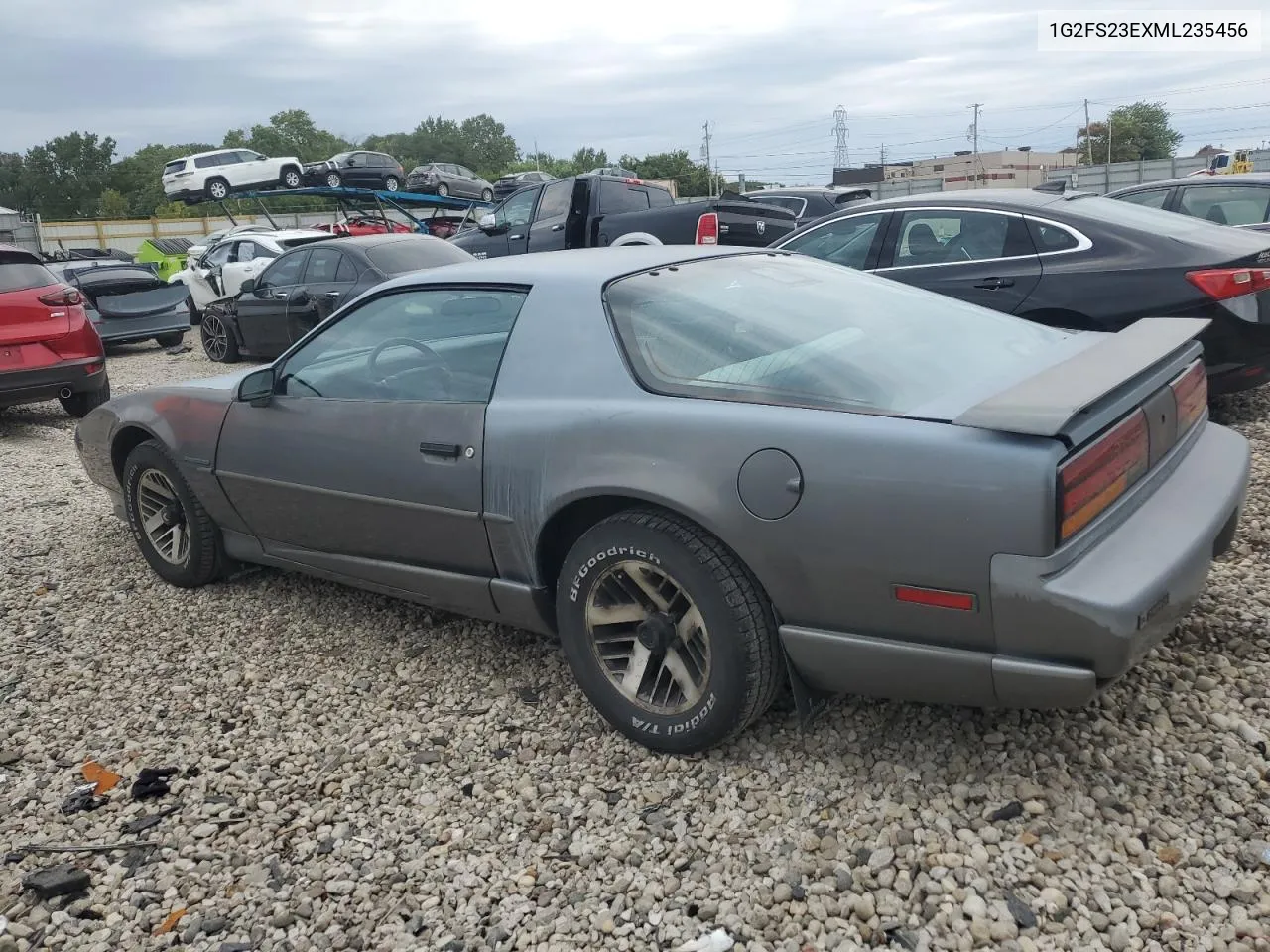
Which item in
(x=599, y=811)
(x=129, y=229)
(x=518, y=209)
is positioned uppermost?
(x=129, y=229)

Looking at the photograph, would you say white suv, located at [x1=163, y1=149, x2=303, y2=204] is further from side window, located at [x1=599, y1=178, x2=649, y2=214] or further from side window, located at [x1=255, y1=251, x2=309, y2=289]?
side window, located at [x1=599, y1=178, x2=649, y2=214]

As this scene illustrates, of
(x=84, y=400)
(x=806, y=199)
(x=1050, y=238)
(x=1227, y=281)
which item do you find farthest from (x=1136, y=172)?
(x=84, y=400)

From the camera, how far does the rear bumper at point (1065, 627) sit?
2121 mm

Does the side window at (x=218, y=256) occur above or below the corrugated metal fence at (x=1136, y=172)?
below

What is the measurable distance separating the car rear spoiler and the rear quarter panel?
0.17 feet

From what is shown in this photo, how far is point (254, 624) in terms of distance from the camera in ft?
13.1

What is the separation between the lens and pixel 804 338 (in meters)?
2.87

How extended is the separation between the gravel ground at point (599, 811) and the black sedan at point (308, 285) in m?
6.45

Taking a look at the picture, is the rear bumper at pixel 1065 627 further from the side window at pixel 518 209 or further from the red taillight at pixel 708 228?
the side window at pixel 518 209

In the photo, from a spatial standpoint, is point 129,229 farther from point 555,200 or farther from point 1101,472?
point 1101,472

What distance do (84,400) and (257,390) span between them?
602 centimetres

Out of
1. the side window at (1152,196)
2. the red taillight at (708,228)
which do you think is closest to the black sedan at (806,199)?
the red taillight at (708,228)

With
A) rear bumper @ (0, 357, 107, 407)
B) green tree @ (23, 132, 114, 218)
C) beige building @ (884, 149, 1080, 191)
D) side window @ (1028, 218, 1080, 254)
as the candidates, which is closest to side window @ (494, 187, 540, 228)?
rear bumper @ (0, 357, 107, 407)

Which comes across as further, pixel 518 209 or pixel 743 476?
pixel 518 209
